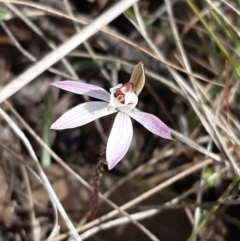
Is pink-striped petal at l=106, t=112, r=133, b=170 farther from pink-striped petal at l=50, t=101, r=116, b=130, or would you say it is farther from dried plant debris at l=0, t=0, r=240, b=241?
dried plant debris at l=0, t=0, r=240, b=241

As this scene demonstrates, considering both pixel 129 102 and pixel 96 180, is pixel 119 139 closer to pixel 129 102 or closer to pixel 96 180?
pixel 129 102

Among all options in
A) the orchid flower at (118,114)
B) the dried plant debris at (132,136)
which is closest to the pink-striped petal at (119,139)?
the orchid flower at (118,114)

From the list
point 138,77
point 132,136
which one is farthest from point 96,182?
point 138,77

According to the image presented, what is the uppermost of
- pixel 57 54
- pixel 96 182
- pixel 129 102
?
pixel 57 54

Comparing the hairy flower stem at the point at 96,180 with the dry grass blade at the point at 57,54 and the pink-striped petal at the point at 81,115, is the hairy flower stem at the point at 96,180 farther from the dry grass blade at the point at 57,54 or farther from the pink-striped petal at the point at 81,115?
the dry grass blade at the point at 57,54

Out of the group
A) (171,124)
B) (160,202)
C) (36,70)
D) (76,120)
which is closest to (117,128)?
(76,120)

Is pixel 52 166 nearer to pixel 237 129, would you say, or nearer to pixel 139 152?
pixel 139 152

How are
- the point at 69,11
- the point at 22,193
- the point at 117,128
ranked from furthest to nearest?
the point at 69,11, the point at 22,193, the point at 117,128

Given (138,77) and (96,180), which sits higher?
(138,77)
